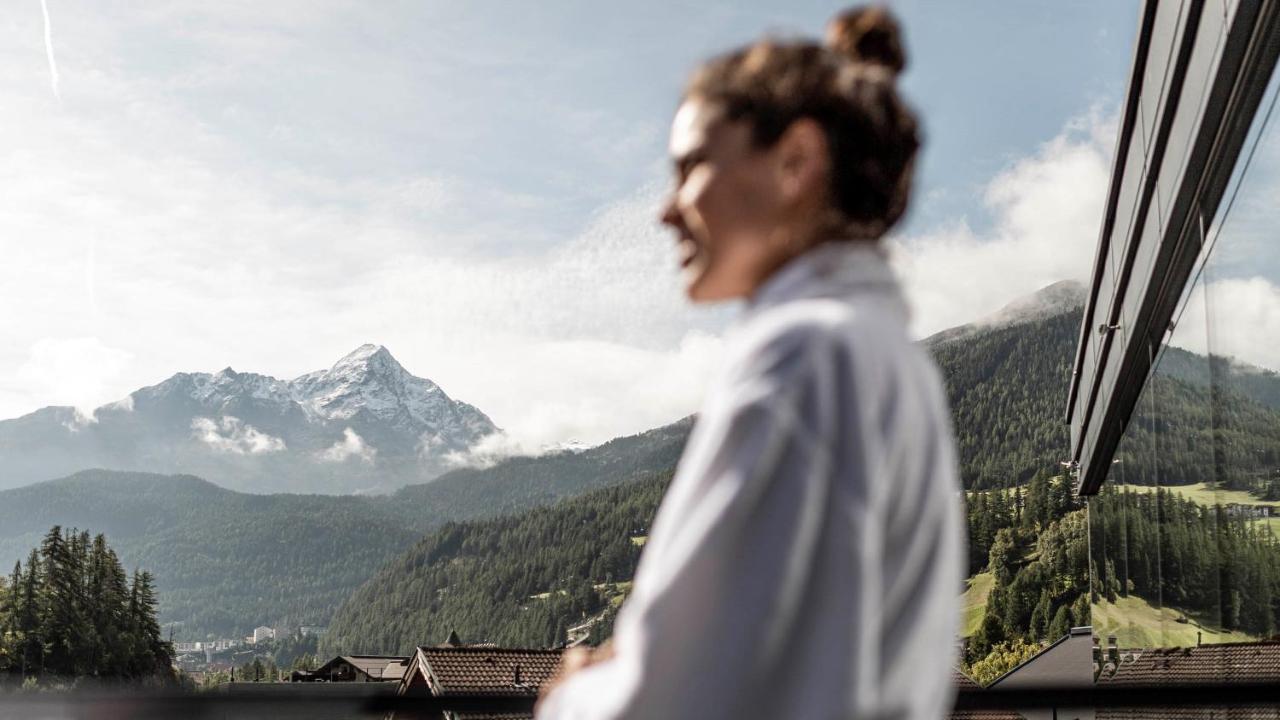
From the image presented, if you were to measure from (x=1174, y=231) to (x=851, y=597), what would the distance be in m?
6.33

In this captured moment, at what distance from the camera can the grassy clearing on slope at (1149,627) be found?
20.8 ft

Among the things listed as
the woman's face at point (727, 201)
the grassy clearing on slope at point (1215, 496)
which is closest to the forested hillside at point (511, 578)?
the grassy clearing on slope at point (1215, 496)

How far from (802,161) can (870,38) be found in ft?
0.75

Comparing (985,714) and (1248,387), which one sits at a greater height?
(1248,387)

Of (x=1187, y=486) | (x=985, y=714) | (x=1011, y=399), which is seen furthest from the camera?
(x=1011, y=399)

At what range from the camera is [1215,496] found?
597cm

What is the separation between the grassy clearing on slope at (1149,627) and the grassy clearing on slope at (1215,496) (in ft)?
2.11

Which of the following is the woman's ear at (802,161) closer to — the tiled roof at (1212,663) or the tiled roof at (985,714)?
the tiled roof at (985,714)

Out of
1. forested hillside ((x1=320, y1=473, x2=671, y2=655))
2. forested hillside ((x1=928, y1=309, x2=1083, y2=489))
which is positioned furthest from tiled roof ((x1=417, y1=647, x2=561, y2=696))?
forested hillside ((x1=320, y1=473, x2=671, y2=655))

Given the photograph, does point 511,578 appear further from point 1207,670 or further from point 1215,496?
point 1215,496

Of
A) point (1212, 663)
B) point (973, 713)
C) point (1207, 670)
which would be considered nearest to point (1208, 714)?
point (1212, 663)

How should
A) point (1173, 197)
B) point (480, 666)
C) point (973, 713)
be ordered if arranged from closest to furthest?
point (973, 713) < point (1173, 197) < point (480, 666)

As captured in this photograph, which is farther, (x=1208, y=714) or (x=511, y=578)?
(x=511, y=578)

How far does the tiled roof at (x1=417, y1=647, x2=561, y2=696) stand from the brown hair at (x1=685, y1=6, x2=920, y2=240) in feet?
61.2
